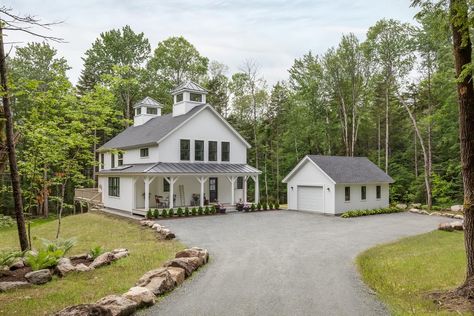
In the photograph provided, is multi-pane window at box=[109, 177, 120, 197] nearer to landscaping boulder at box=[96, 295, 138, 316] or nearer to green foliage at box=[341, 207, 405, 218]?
green foliage at box=[341, 207, 405, 218]

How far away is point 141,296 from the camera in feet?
21.5

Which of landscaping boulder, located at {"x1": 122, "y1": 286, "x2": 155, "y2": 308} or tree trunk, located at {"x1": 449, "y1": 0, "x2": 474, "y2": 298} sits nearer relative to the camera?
landscaping boulder, located at {"x1": 122, "y1": 286, "x2": 155, "y2": 308}

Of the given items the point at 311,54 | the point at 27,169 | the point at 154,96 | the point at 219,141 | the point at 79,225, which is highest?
the point at 311,54

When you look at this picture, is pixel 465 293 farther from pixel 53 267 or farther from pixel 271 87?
pixel 271 87

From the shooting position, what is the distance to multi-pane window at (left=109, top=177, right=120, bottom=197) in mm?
25047

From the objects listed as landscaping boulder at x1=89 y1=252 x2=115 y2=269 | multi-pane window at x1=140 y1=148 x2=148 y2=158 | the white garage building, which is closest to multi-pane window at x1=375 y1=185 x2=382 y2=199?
the white garage building

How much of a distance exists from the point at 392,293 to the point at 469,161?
3.05 m

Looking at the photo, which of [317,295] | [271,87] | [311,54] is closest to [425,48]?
[311,54]

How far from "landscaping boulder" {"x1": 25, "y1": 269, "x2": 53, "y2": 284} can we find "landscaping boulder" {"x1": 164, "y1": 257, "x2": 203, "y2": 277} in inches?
104

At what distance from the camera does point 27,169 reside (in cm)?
1208

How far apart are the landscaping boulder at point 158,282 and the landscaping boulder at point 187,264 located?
768 mm

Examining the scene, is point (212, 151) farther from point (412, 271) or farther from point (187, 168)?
point (412, 271)

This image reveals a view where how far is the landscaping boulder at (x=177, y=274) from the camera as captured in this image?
787 centimetres

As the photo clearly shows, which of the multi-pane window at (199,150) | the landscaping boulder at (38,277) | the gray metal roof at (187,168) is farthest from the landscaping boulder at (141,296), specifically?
the multi-pane window at (199,150)
